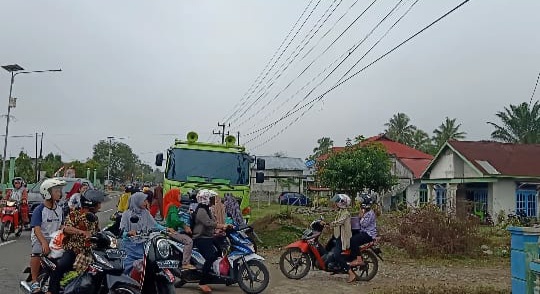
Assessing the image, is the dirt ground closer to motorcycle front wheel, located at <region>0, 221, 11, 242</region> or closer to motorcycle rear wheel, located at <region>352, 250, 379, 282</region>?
motorcycle rear wheel, located at <region>352, 250, 379, 282</region>

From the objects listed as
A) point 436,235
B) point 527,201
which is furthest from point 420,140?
point 436,235

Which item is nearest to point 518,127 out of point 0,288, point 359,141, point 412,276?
point 359,141

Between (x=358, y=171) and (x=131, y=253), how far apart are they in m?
28.1

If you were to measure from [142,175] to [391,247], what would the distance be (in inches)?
4257

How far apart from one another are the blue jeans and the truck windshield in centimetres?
734

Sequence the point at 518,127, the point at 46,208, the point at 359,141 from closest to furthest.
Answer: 1. the point at 46,208
2. the point at 359,141
3. the point at 518,127

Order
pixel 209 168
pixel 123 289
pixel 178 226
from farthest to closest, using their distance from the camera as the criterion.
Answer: pixel 209 168 < pixel 178 226 < pixel 123 289

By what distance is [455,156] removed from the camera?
32.3 meters

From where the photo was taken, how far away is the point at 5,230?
15.0 metres

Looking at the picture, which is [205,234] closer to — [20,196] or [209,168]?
[209,168]

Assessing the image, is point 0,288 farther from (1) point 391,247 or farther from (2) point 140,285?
(1) point 391,247

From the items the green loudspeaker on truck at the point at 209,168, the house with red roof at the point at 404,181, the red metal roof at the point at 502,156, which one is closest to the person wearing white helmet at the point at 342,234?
the green loudspeaker on truck at the point at 209,168

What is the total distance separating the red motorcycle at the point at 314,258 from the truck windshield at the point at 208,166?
4.15m

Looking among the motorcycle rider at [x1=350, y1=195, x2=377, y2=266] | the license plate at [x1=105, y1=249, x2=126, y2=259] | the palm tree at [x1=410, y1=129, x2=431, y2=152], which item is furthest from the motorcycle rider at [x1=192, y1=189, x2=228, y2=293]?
the palm tree at [x1=410, y1=129, x2=431, y2=152]
